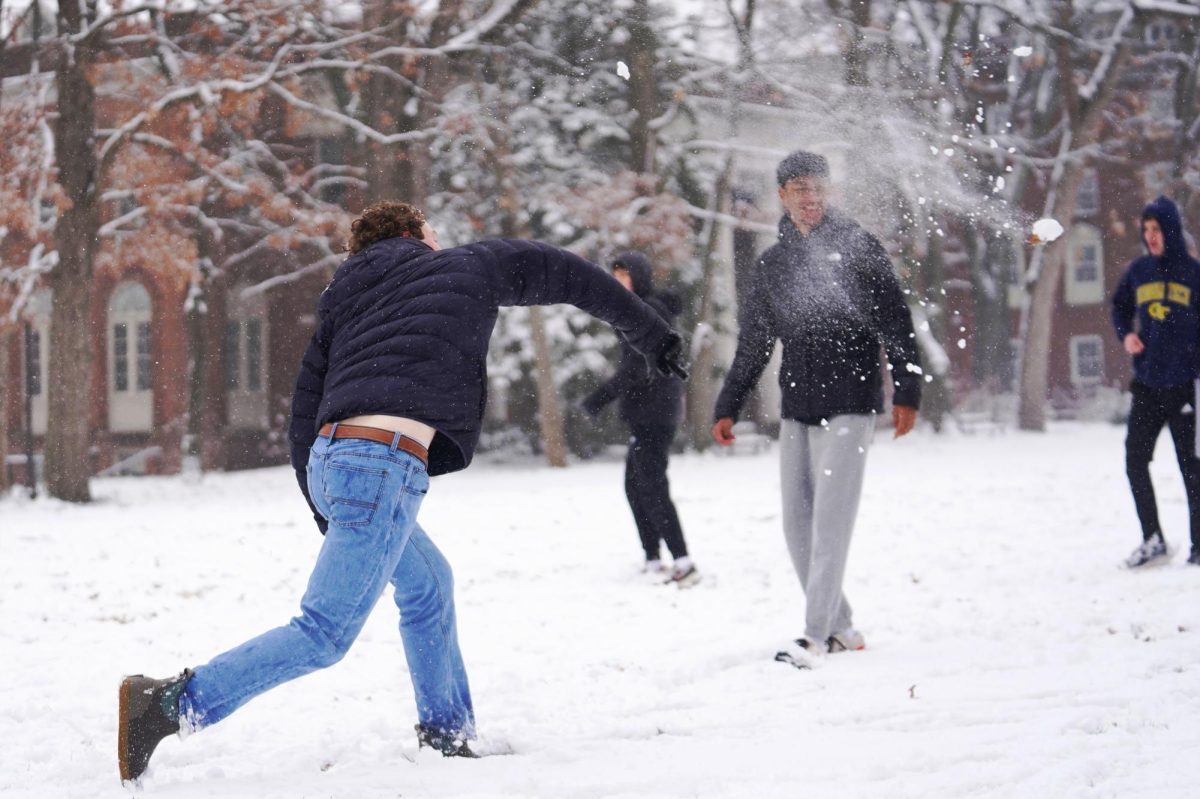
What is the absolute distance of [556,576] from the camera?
321 inches

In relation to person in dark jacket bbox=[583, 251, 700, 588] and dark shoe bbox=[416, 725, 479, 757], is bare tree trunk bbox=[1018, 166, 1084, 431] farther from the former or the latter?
dark shoe bbox=[416, 725, 479, 757]

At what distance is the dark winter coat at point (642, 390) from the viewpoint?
764 centimetres

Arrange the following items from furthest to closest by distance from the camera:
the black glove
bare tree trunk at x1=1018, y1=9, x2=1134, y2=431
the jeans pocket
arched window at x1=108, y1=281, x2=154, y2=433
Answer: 1. arched window at x1=108, y1=281, x2=154, y2=433
2. bare tree trunk at x1=1018, y1=9, x2=1134, y2=431
3. the black glove
4. the jeans pocket

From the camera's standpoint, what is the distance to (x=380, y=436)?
3484 millimetres

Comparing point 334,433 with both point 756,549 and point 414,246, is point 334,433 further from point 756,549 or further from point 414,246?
point 756,549

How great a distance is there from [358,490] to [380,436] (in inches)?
6.6

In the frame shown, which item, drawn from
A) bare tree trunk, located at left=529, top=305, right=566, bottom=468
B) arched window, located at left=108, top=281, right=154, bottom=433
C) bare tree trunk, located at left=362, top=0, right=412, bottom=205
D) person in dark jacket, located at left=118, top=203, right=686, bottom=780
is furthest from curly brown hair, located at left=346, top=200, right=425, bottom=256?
arched window, located at left=108, top=281, right=154, bottom=433

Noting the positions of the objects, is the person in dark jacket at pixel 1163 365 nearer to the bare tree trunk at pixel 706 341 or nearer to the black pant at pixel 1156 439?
the black pant at pixel 1156 439

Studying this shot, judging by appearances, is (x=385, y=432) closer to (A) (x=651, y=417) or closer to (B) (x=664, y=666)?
(B) (x=664, y=666)

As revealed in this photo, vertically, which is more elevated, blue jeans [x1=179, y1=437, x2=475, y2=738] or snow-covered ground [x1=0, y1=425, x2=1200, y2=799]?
blue jeans [x1=179, y1=437, x2=475, y2=738]

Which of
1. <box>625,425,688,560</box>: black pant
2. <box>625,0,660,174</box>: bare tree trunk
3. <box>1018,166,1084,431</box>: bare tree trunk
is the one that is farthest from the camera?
<box>1018,166,1084,431</box>: bare tree trunk

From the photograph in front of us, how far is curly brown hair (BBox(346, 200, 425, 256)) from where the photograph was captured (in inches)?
151

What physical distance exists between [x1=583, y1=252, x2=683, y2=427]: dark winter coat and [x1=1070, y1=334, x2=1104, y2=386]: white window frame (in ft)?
116

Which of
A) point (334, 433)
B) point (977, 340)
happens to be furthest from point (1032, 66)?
point (334, 433)
